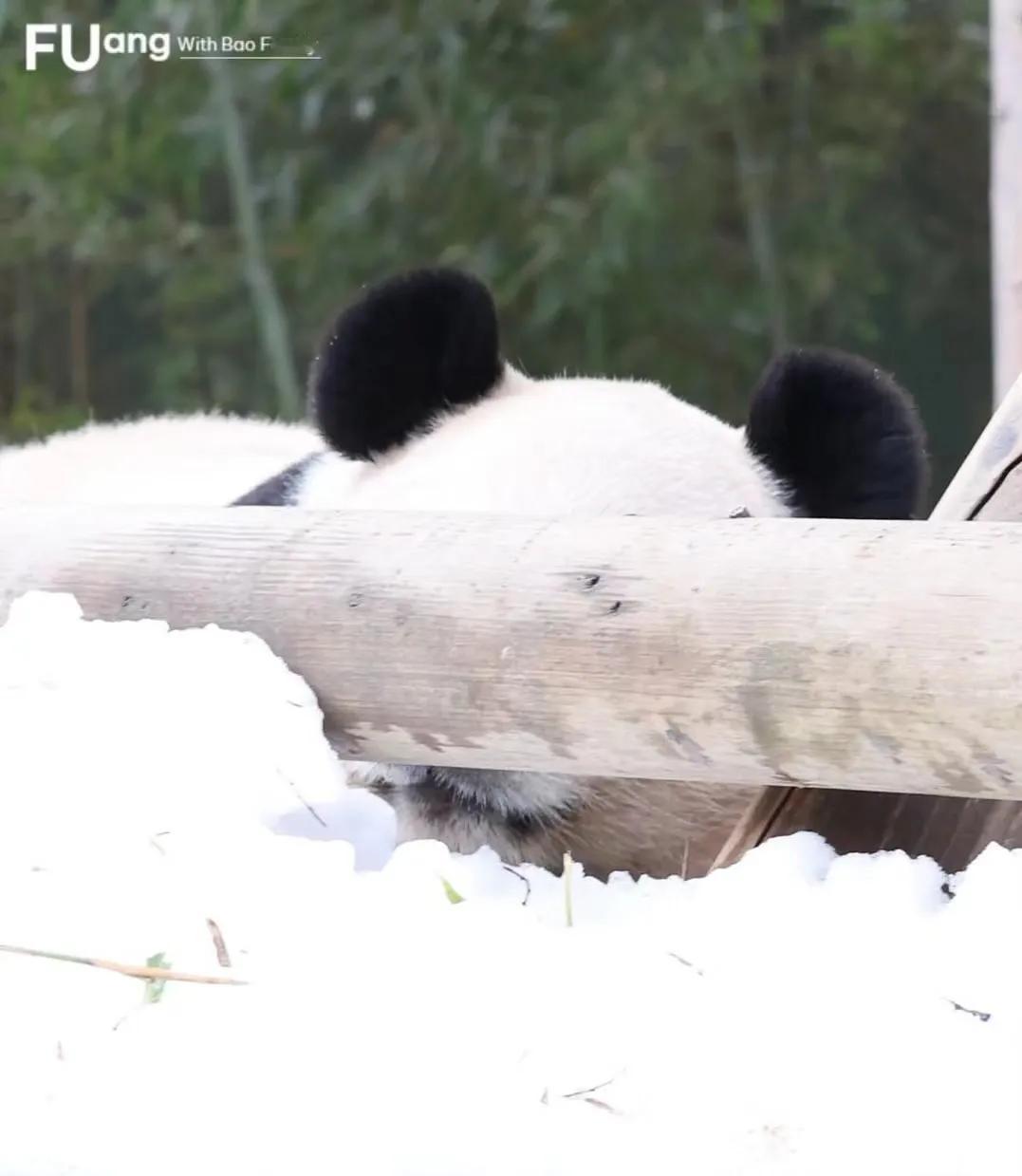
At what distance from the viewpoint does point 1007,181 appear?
8.02 feet

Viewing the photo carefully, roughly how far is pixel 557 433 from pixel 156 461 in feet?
3.36

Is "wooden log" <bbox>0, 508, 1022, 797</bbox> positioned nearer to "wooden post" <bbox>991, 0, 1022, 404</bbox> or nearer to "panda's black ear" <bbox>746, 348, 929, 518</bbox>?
"panda's black ear" <bbox>746, 348, 929, 518</bbox>

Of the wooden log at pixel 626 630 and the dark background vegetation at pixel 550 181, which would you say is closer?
the wooden log at pixel 626 630

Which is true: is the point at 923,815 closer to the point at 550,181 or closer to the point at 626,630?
the point at 626,630

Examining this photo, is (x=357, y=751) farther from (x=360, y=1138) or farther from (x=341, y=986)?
(x=360, y=1138)

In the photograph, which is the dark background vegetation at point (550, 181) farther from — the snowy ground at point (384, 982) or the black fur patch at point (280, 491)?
the snowy ground at point (384, 982)

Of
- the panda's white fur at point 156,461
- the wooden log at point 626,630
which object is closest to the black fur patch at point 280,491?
the panda's white fur at point 156,461

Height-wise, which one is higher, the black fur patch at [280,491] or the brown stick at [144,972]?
the black fur patch at [280,491]

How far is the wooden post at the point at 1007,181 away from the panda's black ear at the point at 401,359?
1.18 m

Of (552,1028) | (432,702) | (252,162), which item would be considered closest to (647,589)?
(432,702)

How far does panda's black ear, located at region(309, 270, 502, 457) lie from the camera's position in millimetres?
1452

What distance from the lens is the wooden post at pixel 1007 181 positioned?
2.37m

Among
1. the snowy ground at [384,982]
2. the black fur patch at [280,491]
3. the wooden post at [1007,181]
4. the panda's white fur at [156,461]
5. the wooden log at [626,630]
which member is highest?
the wooden post at [1007,181]

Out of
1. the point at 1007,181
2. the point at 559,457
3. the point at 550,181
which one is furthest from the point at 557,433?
the point at 550,181
